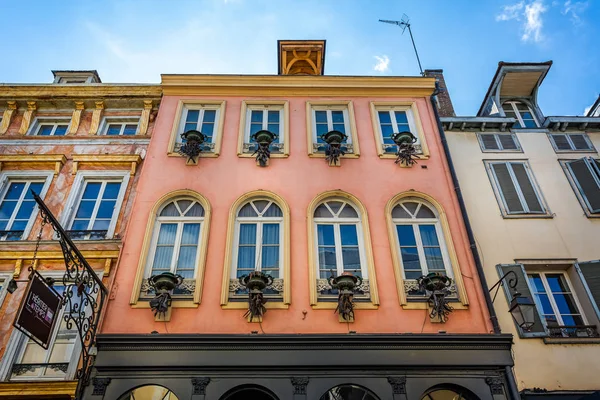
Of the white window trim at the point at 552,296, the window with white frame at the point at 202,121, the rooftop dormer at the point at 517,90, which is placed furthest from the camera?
the rooftop dormer at the point at 517,90

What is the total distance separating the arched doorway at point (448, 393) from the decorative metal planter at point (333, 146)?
584 cm

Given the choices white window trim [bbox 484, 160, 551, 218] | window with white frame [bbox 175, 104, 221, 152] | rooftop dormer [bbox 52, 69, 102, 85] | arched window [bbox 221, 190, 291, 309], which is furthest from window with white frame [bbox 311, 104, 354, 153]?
rooftop dormer [bbox 52, 69, 102, 85]

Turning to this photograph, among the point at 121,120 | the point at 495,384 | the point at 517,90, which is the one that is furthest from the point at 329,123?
the point at 495,384

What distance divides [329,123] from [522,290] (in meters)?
6.69

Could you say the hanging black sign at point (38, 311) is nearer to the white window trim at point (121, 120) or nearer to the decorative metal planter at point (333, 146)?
the white window trim at point (121, 120)

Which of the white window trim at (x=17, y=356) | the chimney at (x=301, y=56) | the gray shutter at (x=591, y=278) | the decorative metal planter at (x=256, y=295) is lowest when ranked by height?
the white window trim at (x=17, y=356)

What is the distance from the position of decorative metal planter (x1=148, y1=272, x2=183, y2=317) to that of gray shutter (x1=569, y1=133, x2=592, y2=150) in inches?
479

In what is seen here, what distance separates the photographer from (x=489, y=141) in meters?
12.8

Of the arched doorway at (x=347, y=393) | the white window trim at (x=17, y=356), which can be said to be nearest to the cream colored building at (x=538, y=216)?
the arched doorway at (x=347, y=393)

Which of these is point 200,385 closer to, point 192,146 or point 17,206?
Result: point 192,146

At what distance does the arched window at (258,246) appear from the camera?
897cm

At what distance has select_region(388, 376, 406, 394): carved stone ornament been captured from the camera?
7785mm

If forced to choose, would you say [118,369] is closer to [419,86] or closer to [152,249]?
[152,249]

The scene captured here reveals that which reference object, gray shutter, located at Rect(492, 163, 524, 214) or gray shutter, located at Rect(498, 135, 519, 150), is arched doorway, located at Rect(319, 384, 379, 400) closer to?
gray shutter, located at Rect(492, 163, 524, 214)
